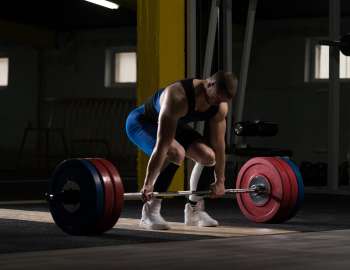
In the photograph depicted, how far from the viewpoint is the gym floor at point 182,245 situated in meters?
3.23

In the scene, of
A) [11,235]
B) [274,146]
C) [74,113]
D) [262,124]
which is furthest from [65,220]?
[74,113]

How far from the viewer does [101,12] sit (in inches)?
518

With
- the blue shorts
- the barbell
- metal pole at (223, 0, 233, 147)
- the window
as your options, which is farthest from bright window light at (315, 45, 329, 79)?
the blue shorts

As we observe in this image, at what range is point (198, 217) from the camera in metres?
4.84

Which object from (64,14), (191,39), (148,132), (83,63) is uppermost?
(64,14)

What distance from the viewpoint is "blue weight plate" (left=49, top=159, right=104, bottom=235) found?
4.09 metres

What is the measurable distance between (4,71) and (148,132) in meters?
11.0

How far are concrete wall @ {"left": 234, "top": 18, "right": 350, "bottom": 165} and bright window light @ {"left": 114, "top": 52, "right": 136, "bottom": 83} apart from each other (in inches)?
79.7

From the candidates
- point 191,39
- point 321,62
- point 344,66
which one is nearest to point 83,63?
point 321,62

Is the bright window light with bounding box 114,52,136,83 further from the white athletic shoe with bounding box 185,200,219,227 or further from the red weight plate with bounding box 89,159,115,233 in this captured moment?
the red weight plate with bounding box 89,159,115,233

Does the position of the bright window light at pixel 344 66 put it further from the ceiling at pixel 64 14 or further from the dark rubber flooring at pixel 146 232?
the dark rubber flooring at pixel 146 232

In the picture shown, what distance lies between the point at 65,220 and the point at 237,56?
8968mm

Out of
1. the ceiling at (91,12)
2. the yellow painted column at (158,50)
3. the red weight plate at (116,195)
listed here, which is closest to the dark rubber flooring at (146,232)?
the red weight plate at (116,195)

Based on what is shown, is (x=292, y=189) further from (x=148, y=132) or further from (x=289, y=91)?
(x=289, y=91)
